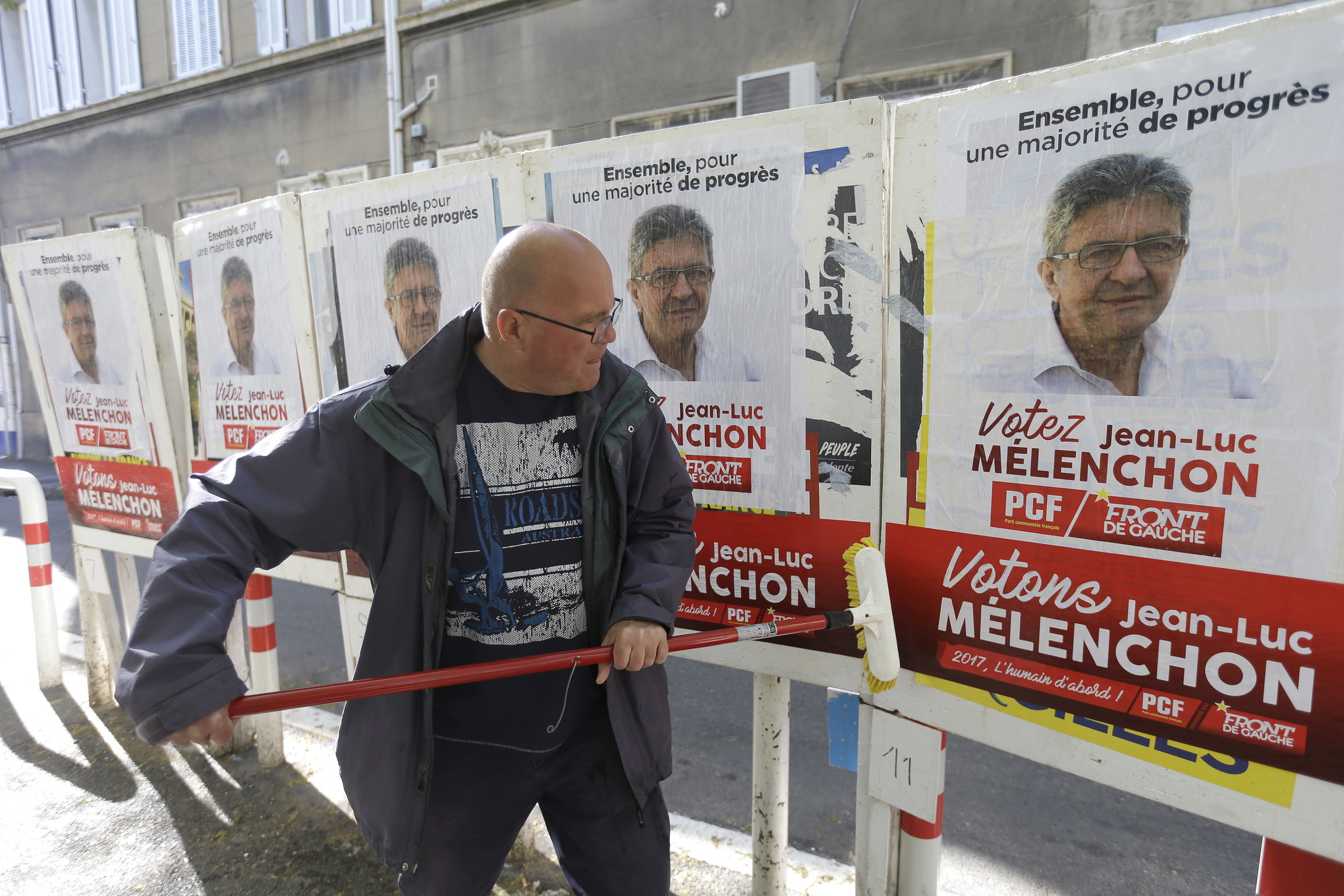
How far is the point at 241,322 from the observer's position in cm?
339

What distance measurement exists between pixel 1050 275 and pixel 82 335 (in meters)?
4.49

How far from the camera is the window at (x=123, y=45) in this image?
13.3 metres

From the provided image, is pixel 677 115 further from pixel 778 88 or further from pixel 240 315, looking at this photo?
pixel 240 315

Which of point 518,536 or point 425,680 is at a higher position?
point 518,536

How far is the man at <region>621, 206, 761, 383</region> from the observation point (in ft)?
7.30

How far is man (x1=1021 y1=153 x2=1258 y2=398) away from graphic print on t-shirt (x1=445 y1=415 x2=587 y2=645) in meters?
1.16

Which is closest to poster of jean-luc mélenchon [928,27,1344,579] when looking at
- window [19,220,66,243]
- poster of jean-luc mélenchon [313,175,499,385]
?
poster of jean-luc mélenchon [313,175,499,385]

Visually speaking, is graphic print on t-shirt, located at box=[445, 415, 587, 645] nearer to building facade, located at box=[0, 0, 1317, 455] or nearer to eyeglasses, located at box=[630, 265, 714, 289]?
eyeglasses, located at box=[630, 265, 714, 289]

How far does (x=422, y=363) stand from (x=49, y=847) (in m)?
2.82

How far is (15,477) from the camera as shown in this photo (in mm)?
4152

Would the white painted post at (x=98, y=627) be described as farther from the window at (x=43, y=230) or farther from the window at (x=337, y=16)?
the window at (x=43, y=230)

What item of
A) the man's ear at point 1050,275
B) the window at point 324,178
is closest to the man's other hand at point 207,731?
the man's ear at point 1050,275

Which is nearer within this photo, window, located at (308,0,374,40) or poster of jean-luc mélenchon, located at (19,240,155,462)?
poster of jean-luc mélenchon, located at (19,240,155,462)

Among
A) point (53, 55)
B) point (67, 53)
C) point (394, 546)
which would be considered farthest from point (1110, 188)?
point (53, 55)
